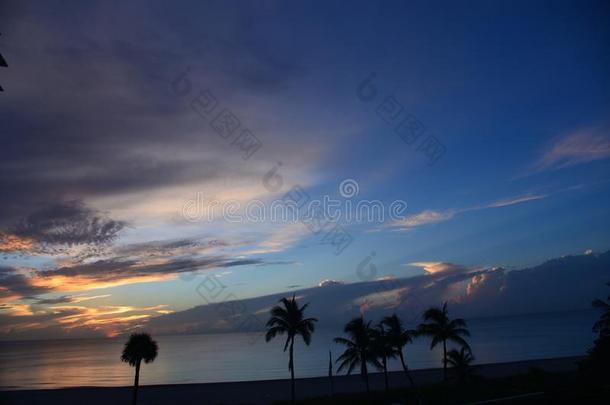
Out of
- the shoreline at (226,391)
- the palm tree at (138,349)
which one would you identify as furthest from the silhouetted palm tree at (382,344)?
the palm tree at (138,349)

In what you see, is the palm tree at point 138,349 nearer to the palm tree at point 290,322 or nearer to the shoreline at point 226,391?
the palm tree at point 290,322

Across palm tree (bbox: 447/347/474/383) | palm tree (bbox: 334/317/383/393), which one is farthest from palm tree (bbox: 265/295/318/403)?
palm tree (bbox: 447/347/474/383)

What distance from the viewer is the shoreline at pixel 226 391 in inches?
2494

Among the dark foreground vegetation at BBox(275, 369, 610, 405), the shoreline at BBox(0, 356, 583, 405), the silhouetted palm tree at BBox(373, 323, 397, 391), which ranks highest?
the silhouetted palm tree at BBox(373, 323, 397, 391)

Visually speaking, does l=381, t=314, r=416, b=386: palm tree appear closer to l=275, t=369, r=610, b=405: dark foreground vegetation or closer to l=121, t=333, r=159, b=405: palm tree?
l=275, t=369, r=610, b=405: dark foreground vegetation

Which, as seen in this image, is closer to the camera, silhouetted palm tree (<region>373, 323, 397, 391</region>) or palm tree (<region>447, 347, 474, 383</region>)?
palm tree (<region>447, 347, 474, 383</region>)

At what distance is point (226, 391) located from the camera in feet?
237

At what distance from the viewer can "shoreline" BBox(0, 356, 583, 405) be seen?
63.3 m

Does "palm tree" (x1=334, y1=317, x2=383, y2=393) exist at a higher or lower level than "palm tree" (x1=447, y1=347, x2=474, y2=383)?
higher

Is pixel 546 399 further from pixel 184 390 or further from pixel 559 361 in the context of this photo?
pixel 559 361

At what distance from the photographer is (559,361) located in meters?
86.3

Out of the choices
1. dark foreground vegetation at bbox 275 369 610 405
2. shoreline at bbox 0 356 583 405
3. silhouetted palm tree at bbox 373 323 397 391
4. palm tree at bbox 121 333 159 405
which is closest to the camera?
dark foreground vegetation at bbox 275 369 610 405

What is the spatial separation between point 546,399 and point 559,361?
85871 millimetres

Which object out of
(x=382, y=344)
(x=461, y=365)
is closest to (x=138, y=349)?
(x=382, y=344)
